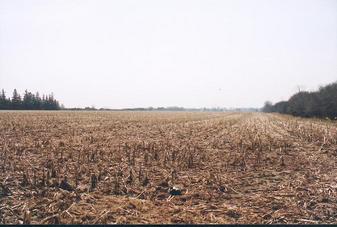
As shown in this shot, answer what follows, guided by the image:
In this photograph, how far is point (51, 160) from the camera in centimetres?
1079

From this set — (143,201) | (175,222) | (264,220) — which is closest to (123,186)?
(143,201)

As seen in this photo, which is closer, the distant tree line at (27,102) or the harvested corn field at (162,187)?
the harvested corn field at (162,187)

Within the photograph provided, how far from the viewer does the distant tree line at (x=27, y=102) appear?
4407 inches

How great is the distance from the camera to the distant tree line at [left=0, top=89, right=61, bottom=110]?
367ft

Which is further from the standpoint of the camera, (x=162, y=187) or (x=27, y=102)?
(x=27, y=102)

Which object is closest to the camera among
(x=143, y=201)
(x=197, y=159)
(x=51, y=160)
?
(x=143, y=201)

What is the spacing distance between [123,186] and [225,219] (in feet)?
9.14

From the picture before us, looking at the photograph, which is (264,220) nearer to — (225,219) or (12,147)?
(225,219)

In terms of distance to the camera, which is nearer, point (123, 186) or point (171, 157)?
point (123, 186)

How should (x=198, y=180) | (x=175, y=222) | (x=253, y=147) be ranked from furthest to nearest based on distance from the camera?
(x=253, y=147), (x=198, y=180), (x=175, y=222)

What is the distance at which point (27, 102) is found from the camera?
118 meters

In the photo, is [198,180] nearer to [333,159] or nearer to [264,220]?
[264,220]

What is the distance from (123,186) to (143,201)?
1.15 meters

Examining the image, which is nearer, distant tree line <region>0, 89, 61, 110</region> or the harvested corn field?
the harvested corn field
